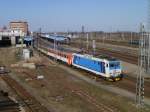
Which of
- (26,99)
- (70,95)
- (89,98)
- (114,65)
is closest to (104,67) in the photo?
(114,65)

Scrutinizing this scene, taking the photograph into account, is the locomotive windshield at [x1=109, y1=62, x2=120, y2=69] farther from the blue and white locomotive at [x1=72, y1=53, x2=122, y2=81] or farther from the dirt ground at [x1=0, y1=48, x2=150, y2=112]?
the dirt ground at [x1=0, y1=48, x2=150, y2=112]

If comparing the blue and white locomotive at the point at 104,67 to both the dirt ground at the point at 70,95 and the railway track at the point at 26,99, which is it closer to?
the dirt ground at the point at 70,95

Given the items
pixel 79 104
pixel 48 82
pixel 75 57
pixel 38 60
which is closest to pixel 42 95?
pixel 79 104

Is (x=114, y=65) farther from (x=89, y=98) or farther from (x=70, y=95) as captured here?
(x=89, y=98)

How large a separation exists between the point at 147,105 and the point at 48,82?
707 inches

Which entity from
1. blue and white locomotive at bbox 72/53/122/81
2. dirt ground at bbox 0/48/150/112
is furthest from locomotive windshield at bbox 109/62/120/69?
dirt ground at bbox 0/48/150/112

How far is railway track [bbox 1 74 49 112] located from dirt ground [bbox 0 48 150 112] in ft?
2.10

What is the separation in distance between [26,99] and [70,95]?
4621 millimetres

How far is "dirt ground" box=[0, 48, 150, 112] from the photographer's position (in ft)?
101

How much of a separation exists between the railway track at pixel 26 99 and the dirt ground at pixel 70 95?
0.64 metres

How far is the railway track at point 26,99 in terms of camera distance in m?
30.7

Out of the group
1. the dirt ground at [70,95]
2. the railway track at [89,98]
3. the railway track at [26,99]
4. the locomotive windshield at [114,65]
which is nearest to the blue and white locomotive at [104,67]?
the locomotive windshield at [114,65]

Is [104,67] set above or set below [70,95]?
above

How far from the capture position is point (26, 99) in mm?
35219
